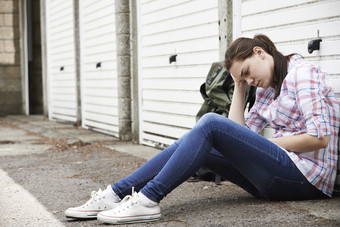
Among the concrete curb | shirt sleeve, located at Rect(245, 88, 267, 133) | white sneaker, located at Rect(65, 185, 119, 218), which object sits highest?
shirt sleeve, located at Rect(245, 88, 267, 133)

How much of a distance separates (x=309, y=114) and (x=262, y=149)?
0.34m

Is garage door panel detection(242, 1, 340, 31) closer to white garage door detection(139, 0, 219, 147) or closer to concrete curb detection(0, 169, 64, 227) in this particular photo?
white garage door detection(139, 0, 219, 147)

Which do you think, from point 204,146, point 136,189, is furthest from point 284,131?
point 136,189

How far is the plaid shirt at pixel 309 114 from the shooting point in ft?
11.3

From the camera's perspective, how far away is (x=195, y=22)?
21.7 ft

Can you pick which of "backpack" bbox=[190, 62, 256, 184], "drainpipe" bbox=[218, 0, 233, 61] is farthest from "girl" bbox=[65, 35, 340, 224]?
"drainpipe" bbox=[218, 0, 233, 61]

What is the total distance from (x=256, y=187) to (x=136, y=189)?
76cm

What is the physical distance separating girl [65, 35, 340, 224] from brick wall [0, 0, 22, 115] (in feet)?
42.0

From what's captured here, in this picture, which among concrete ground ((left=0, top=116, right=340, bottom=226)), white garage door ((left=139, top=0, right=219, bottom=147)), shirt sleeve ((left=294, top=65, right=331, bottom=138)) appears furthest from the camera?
white garage door ((left=139, top=0, right=219, bottom=147))

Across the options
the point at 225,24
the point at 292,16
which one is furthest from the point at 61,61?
the point at 292,16

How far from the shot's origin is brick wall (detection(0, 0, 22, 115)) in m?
15.8

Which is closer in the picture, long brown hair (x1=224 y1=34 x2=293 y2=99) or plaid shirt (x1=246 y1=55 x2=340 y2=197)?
plaid shirt (x1=246 y1=55 x2=340 y2=197)

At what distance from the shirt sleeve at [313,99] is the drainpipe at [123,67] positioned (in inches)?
207

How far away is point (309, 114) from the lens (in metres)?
3.46
